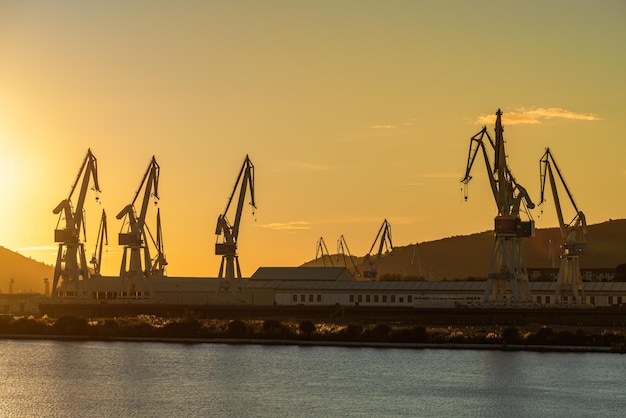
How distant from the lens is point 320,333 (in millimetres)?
109500

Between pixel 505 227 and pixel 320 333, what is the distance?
3006cm

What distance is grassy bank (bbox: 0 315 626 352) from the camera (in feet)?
333

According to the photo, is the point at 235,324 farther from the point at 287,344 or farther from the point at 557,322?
the point at 557,322

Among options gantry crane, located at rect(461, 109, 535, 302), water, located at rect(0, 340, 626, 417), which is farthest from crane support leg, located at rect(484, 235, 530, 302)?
water, located at rect(0, 340, 626, 417)

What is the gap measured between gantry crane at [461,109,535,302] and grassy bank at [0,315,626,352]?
1402 cm

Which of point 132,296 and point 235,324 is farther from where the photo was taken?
point 132,296

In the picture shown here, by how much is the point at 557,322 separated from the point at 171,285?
5355 cm

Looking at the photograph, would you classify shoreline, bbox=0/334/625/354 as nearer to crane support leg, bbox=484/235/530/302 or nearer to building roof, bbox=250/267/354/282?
crane support leg, bbox=484/235/530/302

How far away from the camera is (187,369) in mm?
87062

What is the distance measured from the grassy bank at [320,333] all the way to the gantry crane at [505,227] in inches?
552

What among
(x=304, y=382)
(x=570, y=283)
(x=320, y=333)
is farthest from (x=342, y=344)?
(x=570, y=283)

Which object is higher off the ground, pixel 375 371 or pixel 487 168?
pixel 487 168

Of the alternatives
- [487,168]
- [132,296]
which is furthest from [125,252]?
[487,168]

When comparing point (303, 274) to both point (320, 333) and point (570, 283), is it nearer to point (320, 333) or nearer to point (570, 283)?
point (570, 283)
